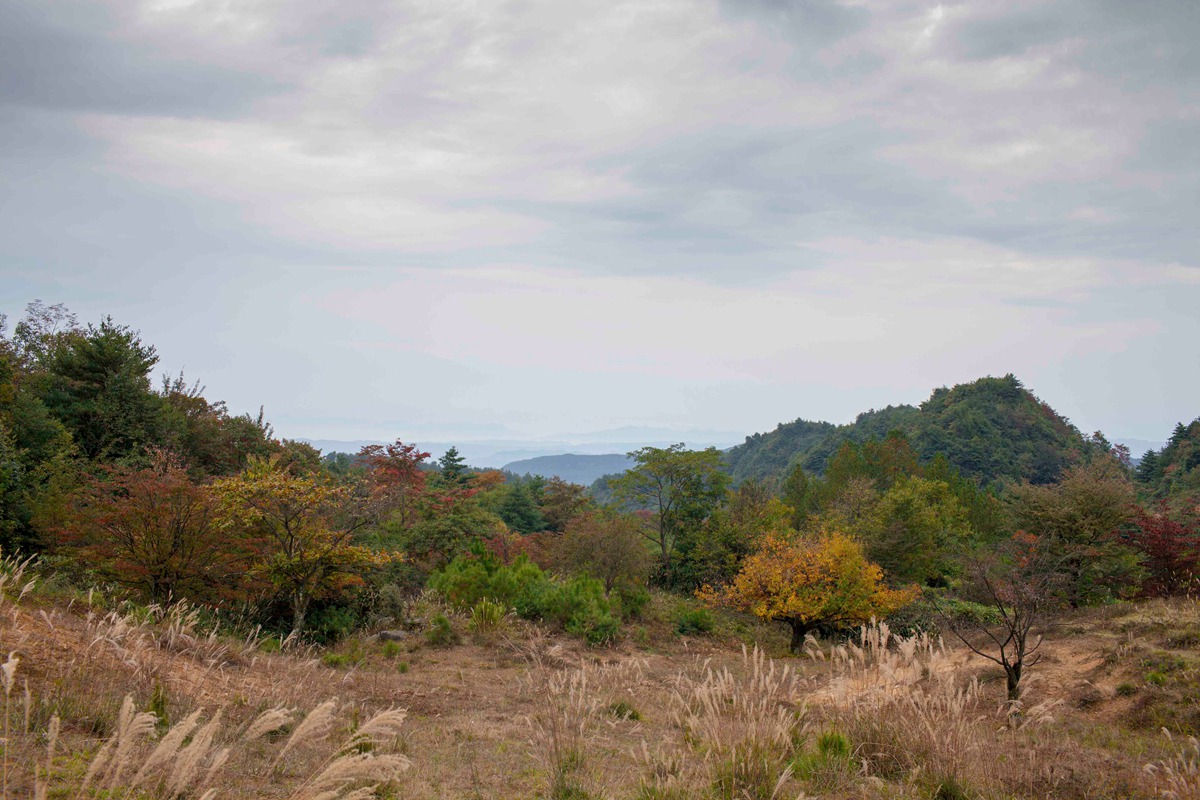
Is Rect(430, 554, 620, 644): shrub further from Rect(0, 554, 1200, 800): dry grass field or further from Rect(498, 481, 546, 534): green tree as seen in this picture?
Rect(498, 481, 546, 534): green tree

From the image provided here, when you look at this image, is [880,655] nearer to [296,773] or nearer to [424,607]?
[296,773]

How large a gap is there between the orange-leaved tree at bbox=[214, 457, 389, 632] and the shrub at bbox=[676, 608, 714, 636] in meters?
9.66

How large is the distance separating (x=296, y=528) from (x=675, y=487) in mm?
18678

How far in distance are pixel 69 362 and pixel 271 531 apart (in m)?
14.9

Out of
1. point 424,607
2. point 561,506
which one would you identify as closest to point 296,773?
point 424,607

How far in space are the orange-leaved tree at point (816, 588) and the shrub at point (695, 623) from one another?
142 cm

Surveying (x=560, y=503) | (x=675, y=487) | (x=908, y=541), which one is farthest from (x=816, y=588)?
(x=560, y=503)

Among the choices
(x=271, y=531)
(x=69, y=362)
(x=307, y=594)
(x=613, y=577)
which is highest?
(x=69, y=362)

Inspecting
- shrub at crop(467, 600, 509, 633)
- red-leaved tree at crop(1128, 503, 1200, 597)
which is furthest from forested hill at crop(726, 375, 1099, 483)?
shrub at crop(467, 600, 509, 633)

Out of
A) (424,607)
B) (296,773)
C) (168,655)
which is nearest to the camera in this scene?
(296,773)

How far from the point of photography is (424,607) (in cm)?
1489

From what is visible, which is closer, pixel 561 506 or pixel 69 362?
pixel 69 362

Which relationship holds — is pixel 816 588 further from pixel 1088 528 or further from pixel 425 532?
pixel 425 532

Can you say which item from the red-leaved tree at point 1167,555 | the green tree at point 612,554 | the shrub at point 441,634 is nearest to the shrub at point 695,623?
the green tree at point 612,554
